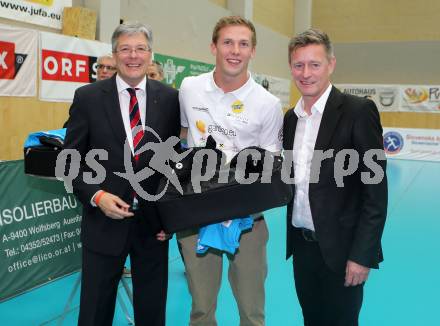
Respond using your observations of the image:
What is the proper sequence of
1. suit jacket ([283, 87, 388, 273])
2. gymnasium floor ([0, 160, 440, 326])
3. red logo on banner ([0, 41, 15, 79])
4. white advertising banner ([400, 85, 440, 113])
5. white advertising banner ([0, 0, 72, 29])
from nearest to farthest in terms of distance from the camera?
1. suit jacket ([283, 87, 388, 273])
2. gymnasium floor ([0, 160, 440, 326])
3. red logo on banner ([0, 41, 15, 79])
4. white advertising banner ([0, 0, 72, 29])
5. white advertising banner ([400, 85, 440, 113])

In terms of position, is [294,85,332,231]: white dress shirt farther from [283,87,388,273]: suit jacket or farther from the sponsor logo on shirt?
the sponsor logo on shirt

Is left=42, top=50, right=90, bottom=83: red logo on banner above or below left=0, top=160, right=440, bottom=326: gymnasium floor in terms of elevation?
above

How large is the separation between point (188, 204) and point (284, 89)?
16.0 meters

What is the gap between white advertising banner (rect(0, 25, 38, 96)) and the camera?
239 inches

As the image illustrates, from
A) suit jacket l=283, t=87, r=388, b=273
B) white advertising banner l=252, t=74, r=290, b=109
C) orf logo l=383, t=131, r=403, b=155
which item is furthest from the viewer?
white advertising banner l=252, t=74, r=290, b=109

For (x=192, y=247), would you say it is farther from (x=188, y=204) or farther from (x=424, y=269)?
(x=424, y=269)

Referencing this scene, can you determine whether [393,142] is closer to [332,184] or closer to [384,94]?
[384,94]

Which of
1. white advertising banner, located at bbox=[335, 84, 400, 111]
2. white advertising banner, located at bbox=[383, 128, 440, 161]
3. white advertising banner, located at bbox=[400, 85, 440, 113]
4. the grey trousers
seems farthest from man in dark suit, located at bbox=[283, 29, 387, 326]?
white advertising banner, located at bbox=[400, 85, 440, 113]

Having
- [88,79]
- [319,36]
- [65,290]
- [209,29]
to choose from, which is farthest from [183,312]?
[209,29]

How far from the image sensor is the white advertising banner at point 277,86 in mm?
15280

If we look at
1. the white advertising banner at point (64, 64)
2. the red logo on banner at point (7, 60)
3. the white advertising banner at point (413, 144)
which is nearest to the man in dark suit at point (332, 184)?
the red logo on banner at point (7, 60)

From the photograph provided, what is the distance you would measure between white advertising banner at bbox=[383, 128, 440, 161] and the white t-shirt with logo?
12634mm

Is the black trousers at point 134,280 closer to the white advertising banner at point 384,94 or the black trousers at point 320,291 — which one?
the black trousers at point 320,291

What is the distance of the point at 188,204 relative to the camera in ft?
7.19
